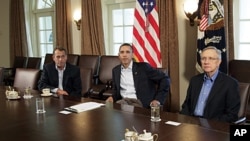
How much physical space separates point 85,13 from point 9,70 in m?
2.07

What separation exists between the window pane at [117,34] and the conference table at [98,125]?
126 inches

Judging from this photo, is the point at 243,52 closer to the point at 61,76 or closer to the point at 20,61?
the point at 61,76

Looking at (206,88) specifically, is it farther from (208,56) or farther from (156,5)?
(156,5)

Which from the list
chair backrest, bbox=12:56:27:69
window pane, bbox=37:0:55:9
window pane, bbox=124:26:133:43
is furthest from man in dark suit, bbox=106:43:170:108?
window pane, bbox=37:0:55:9

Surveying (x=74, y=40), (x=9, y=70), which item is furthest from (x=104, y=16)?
(x=9, y=70)

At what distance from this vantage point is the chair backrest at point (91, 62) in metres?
4.95

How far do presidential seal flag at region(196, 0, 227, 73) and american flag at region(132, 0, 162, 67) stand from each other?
2.16 ft

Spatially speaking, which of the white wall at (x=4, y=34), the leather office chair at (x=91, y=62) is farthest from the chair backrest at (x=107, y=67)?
the white wall at (x=4, y=34)

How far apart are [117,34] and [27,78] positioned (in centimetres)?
231

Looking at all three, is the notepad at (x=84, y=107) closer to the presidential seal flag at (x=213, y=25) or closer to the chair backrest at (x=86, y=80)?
the chair backrest at (x=86, y=80)

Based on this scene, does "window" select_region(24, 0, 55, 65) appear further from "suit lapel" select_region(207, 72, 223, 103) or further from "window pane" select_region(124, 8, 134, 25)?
"suit lapel" select_region(207, 72, 223, 103)

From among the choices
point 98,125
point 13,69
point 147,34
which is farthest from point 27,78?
point 13,69

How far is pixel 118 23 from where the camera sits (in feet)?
17.6

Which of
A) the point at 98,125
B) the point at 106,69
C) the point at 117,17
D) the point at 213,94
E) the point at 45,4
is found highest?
the point at 45,4
